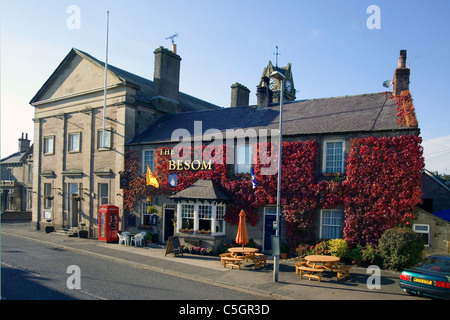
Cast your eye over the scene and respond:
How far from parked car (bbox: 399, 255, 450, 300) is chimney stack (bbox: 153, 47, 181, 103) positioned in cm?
2195

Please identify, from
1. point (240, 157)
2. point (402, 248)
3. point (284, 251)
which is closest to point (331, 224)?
point (284, 251)

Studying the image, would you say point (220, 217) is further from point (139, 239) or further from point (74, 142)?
point (74, 142)

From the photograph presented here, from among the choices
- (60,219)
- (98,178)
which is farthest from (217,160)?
(60,219)

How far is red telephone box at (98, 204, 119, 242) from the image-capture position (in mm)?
23656

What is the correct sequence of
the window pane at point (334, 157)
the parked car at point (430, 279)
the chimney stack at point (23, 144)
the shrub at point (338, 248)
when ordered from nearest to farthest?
the parked car at point (430, 279) → the shrub at point (338, 248) → the window pane at point (334, 157) → the chimney stack at point (23, 144)

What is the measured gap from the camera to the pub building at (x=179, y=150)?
60.7ft

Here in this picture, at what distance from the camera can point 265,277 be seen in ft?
47.3

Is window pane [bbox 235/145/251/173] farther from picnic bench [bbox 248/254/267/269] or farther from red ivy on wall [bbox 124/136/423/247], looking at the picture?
picnic bench [bbox 248/254/267/269]

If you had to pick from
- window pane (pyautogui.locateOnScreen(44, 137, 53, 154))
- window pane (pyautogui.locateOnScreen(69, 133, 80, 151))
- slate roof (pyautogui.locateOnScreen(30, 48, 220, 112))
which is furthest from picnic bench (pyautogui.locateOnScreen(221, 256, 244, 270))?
window pane (pyautogui.locateOnScreen(44, 137, 53, 154))

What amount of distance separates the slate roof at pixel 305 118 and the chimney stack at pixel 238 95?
4.79 m

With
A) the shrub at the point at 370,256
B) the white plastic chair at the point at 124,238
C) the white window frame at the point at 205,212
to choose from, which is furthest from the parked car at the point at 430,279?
the white plastic chair at the point at 124,238

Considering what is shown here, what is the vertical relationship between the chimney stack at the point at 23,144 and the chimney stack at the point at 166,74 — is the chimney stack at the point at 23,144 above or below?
below

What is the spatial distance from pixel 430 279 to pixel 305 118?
11661 millimetres

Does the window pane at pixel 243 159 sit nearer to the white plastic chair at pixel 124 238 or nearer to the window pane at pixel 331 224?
the window pane at pixel 331 224
